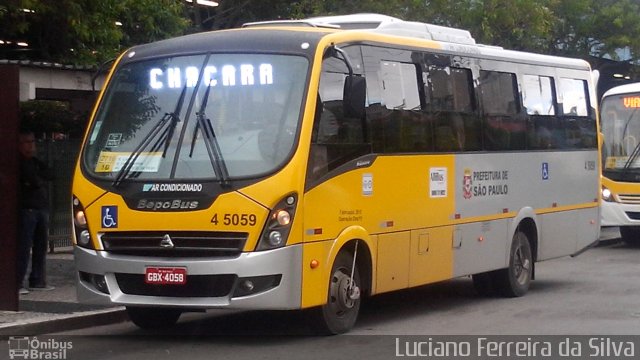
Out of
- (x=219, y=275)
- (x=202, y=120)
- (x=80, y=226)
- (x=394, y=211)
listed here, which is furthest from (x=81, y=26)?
(x=219, y=275)

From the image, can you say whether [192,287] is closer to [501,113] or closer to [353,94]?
[353,94]

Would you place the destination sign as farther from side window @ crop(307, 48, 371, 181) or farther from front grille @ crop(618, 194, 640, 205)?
front grille @ crop(618, 194, 640, 205)

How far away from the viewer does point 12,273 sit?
11883 mm

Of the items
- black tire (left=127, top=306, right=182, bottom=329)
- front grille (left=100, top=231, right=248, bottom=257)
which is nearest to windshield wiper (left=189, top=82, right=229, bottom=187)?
front grille (left=100, top=231, right=248, bottom=257)

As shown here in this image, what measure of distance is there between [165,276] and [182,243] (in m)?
0.34

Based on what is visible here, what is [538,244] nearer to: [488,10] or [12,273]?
[12,273]

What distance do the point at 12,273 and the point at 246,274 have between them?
10.3 feet

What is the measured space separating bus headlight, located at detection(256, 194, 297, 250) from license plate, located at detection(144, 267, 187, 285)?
2.51ft

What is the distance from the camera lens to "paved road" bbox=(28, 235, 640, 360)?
34.2 ft

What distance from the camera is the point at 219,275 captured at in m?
10.2

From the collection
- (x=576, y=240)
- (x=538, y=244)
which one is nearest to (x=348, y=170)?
(x=538, y=244)

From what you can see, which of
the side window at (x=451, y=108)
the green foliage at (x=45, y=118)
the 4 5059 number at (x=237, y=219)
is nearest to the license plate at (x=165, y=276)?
the 4 5059 number at (x=237, y=219)

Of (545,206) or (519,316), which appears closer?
(519,316)

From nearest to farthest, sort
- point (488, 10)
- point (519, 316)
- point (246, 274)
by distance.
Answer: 1. point (246, 274)
2. point (519, 316)
3. point (488, 10)
